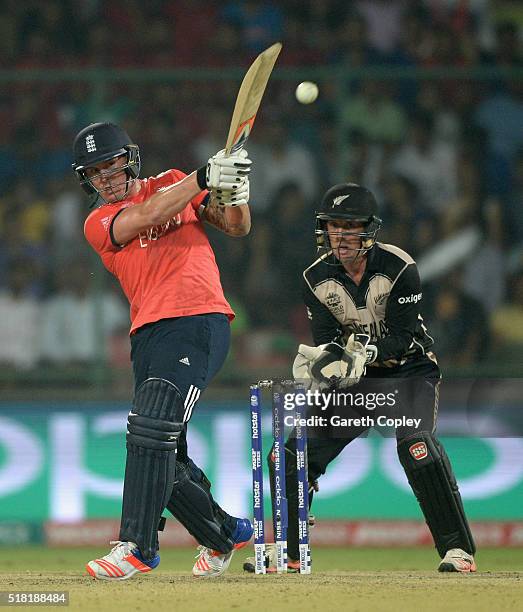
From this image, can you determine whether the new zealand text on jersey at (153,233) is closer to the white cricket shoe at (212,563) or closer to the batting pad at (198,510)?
the batting pad at (198,510)

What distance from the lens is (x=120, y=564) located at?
215 inches

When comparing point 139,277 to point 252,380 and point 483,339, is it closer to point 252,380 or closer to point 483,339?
point 252,380

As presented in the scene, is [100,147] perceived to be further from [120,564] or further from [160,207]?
[120,564]

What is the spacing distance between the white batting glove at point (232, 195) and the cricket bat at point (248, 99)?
16 cm

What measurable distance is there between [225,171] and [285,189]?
403 centimetres

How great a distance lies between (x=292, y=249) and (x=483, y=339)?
1.53 metres

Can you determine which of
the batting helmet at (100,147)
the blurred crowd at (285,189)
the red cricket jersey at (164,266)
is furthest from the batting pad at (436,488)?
the blurred crowd at (285,189)

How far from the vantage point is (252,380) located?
9094 mm

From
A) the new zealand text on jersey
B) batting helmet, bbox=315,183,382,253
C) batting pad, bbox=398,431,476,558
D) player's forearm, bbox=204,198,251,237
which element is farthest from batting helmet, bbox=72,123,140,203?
batting pad, bbox=398,431,476,558

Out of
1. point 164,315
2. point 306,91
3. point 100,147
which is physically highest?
point 306,91

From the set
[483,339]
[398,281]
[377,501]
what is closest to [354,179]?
[483,339]

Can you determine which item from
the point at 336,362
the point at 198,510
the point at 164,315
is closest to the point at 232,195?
the point at 164,315

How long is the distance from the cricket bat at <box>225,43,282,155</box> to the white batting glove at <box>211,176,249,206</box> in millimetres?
160

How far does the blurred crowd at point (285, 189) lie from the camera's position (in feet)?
30.1
